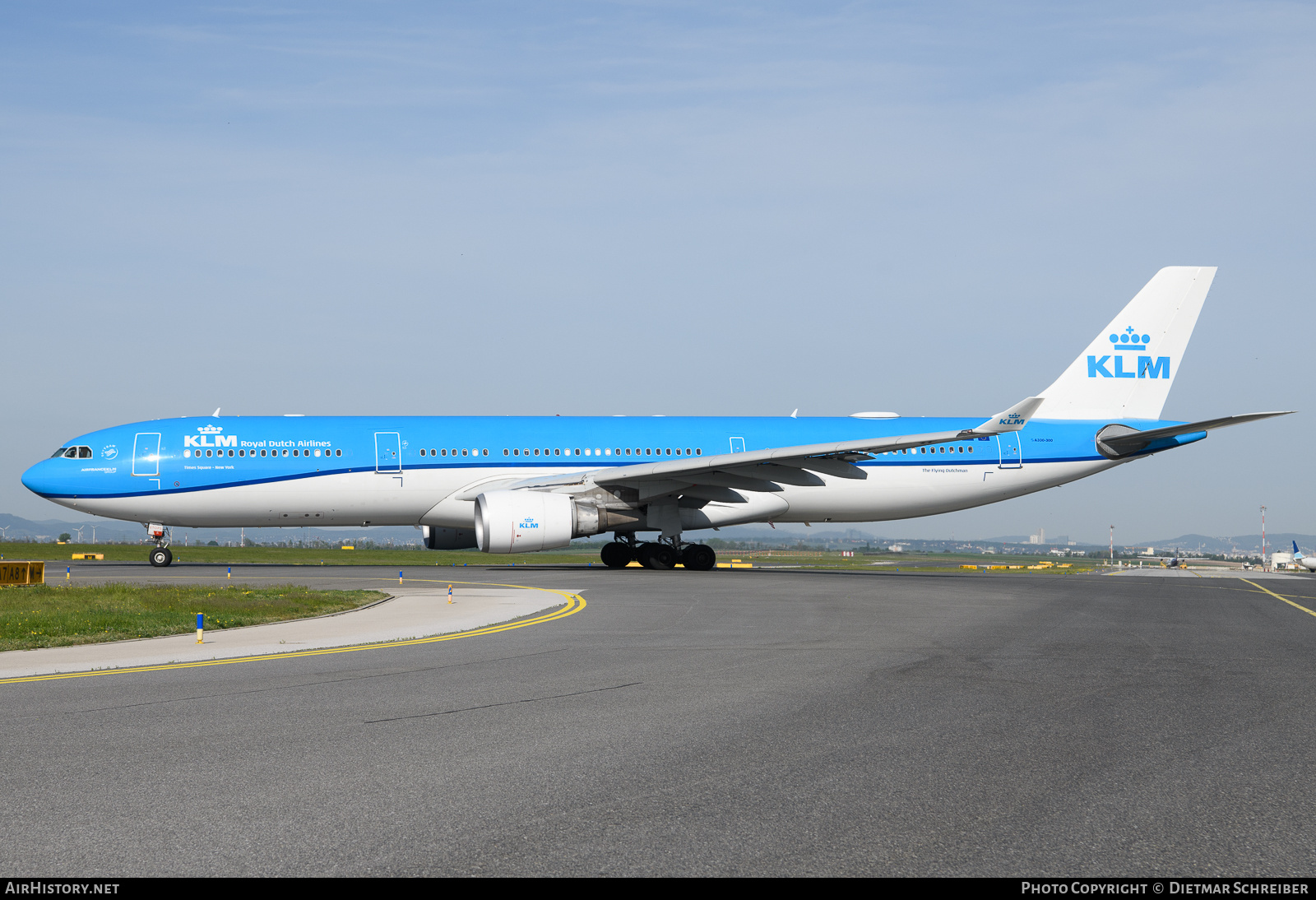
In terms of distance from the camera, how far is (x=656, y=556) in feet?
106

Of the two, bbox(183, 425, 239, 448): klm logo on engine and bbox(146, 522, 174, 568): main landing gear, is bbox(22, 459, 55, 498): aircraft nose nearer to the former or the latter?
bbox(146, 522, 174, 568): main landing gear

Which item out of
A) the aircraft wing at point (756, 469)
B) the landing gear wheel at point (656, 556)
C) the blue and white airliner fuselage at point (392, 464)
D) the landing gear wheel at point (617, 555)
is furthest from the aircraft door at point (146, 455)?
the landing gear wheel at point (656, 556)

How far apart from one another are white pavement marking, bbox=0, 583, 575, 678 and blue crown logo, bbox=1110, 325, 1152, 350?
22.7 meters

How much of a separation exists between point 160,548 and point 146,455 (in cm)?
347

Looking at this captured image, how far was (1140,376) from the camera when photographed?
35.0m

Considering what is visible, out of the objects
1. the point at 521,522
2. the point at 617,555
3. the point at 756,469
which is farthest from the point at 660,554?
the point at 521,522

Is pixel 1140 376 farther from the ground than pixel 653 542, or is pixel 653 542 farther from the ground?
pixel 1140 376

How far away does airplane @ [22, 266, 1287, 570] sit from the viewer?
29109 millimetres

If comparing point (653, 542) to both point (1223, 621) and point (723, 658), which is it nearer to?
point (1223, 621)

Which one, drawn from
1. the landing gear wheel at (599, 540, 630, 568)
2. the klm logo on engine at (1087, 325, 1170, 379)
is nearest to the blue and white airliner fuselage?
the landing gear wheel at (599, 540, 630, 568)

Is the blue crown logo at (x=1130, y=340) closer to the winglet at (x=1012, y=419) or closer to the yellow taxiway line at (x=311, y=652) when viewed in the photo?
the winglet at (x=1012, y=419)

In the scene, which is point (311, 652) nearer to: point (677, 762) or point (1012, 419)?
point (677, 762)

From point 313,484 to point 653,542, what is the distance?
10055 mm
